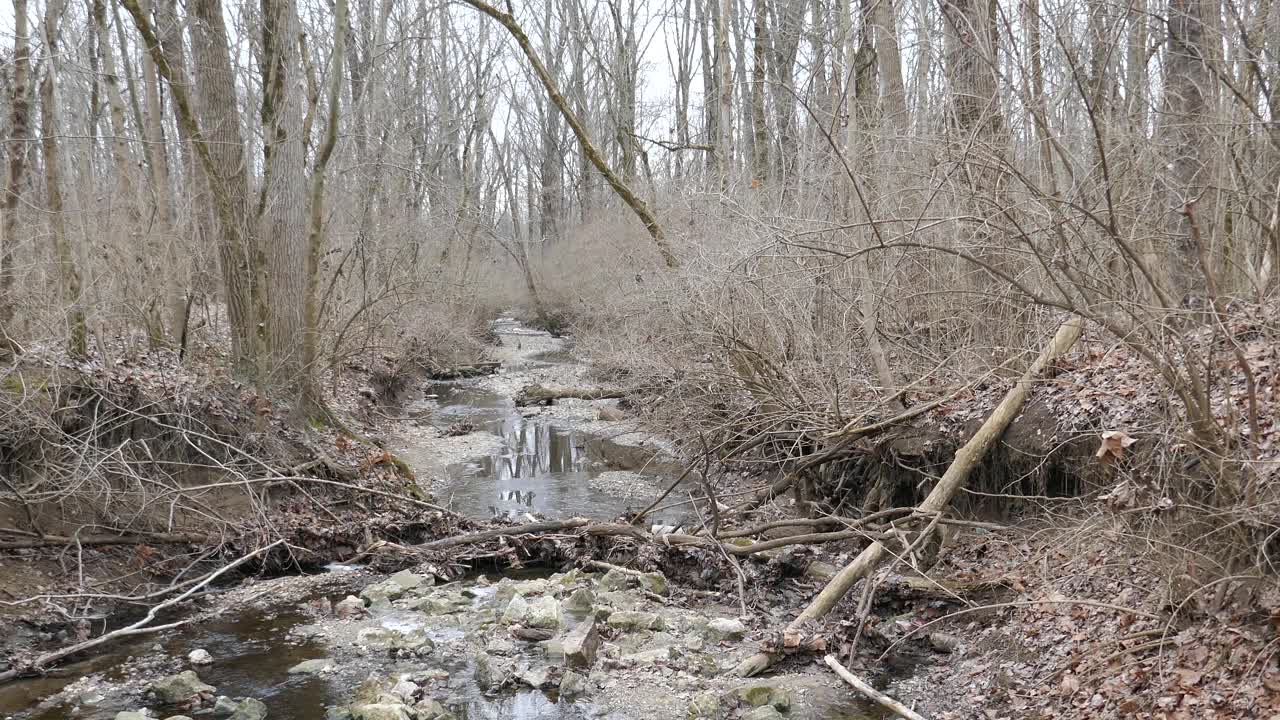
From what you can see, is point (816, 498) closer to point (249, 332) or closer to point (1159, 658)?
point (1159, 658)

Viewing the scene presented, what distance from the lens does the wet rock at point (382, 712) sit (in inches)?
207

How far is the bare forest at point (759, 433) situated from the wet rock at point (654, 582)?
0.10 m

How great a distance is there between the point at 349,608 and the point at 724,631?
295 centimetres

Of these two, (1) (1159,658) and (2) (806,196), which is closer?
(1) (1159,658)

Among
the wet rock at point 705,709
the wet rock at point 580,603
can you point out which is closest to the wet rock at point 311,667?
the wet rock at point 580,603

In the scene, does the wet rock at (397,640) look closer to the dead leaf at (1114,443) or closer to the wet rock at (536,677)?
the wet rock at (536,677)

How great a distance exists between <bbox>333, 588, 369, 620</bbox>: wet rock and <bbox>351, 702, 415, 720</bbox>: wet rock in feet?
5.82

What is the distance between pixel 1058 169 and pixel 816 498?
3895mm

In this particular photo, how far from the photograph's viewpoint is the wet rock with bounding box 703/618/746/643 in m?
6.49

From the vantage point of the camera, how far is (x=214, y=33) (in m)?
10.6

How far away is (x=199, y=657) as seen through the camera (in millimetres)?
6133

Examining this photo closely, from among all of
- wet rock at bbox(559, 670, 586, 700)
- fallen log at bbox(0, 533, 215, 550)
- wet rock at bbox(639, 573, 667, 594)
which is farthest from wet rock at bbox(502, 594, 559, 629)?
fallen log at bbox(0, 533, 215, 550)

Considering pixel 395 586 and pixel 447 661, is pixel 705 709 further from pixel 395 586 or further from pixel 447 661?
pixel 395 586

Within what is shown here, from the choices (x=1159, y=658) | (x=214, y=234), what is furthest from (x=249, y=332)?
(x=1159, y=658)
